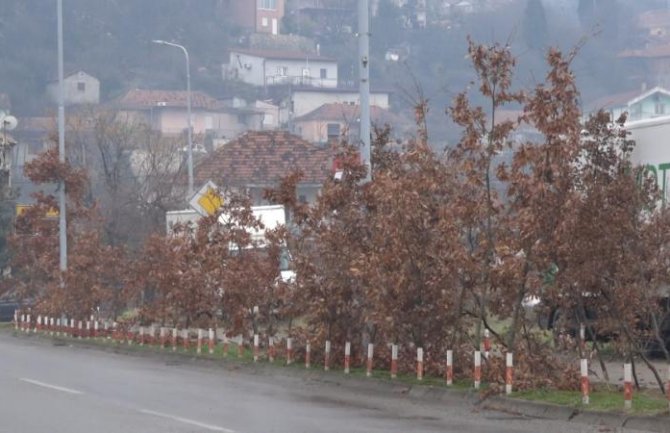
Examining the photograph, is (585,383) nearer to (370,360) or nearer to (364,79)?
(370,360)

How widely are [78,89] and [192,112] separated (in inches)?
371

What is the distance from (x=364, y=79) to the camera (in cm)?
2459

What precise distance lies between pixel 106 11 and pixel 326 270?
93097 mm

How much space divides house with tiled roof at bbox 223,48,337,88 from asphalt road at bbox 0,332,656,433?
85.4 m

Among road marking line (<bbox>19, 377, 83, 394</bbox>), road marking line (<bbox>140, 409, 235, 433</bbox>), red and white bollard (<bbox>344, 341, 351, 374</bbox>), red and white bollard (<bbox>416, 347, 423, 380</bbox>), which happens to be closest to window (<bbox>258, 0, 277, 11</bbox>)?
red and white bollard (<bbox>344, 341, 351, 374</bbox>)

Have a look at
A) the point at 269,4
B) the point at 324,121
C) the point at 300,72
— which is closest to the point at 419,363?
the point at 324,121

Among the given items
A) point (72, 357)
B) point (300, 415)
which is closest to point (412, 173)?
point (300, 415)

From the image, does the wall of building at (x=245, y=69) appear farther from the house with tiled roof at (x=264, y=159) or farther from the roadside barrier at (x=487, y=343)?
the roadside barrier at (x=487, y=343)

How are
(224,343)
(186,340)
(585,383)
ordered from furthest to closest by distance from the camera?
(186,340)
(224,343)
(585,383)

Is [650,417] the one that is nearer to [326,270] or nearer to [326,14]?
[326,270]

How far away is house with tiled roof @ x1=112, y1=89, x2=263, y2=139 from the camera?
4102 inches

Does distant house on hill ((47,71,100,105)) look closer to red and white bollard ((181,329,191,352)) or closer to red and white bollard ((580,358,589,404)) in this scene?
red and white bollard ((181,329,191,352))

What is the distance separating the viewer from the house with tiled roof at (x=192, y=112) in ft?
342

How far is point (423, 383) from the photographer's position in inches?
849
